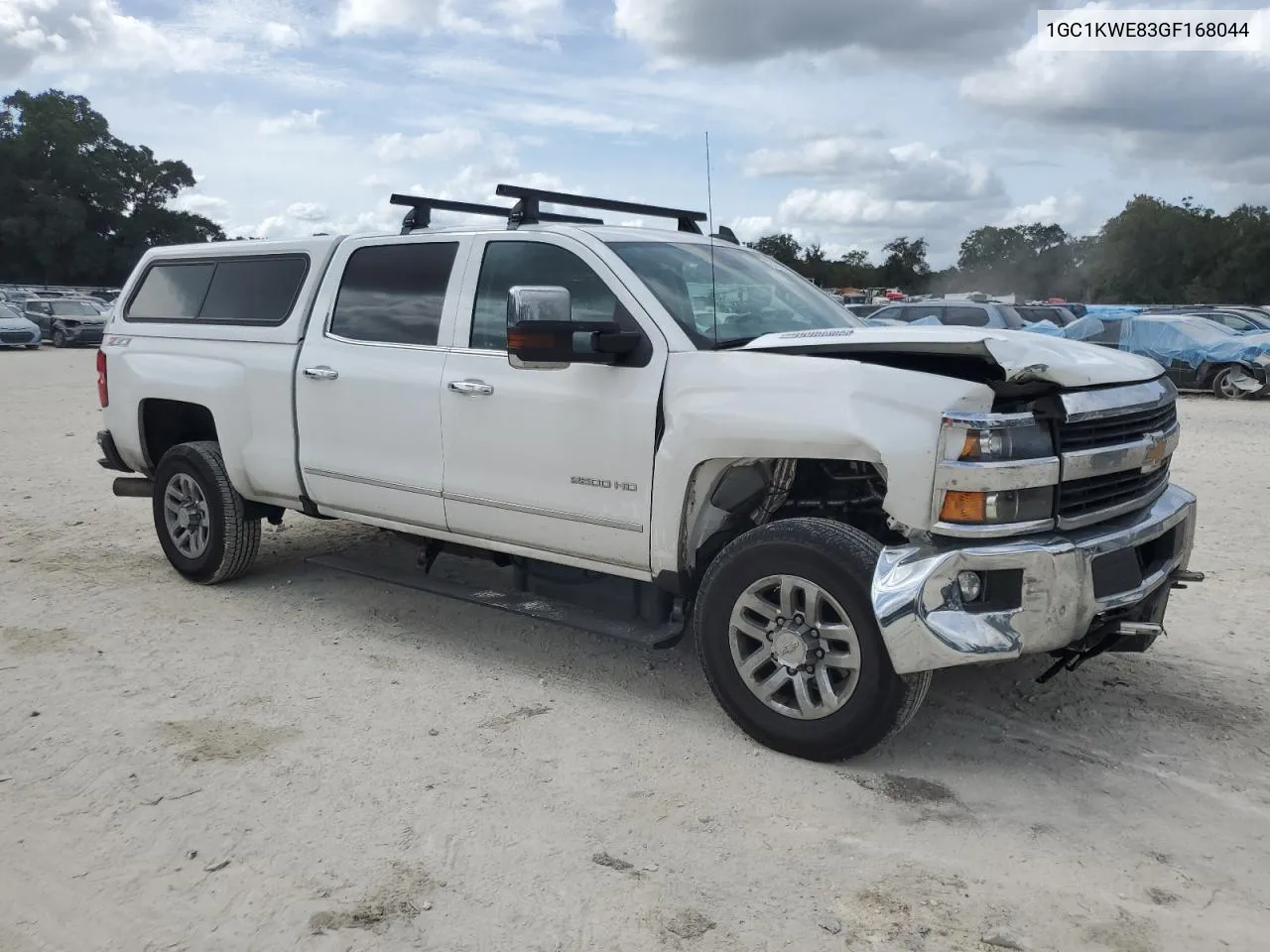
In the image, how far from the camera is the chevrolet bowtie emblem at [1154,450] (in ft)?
13.5

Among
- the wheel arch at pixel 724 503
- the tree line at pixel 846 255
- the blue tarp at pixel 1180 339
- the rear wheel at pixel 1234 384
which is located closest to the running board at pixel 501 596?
the wheel arch at pixel 724 503

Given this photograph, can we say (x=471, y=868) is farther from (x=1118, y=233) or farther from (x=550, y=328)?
(x=1118, y=233)

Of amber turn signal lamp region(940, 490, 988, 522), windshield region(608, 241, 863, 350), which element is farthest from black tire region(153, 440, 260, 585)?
amber turn signal lamp region(940, 490, 988, 522)

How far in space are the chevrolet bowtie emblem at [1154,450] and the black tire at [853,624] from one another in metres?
1.15

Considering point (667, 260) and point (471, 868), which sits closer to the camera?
point (471, 868)

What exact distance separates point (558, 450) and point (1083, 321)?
60.2 feet

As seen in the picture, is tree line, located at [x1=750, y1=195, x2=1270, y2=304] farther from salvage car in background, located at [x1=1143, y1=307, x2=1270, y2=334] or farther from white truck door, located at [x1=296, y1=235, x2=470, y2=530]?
white truck door, located at [x1=296, y1=235, x2=470, y2=530]

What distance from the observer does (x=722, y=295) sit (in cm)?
478

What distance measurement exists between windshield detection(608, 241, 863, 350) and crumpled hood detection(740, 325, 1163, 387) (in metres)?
0.26

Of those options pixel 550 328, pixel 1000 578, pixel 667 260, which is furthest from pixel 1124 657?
pixel 550 328

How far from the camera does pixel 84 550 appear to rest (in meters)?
7.33

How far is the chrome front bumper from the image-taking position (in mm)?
3617

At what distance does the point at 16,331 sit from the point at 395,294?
30034mm

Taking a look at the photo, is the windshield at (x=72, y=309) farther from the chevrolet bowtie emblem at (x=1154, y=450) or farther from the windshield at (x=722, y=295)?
the chevrolet bowtie emblem at (x=1154, y=450)
